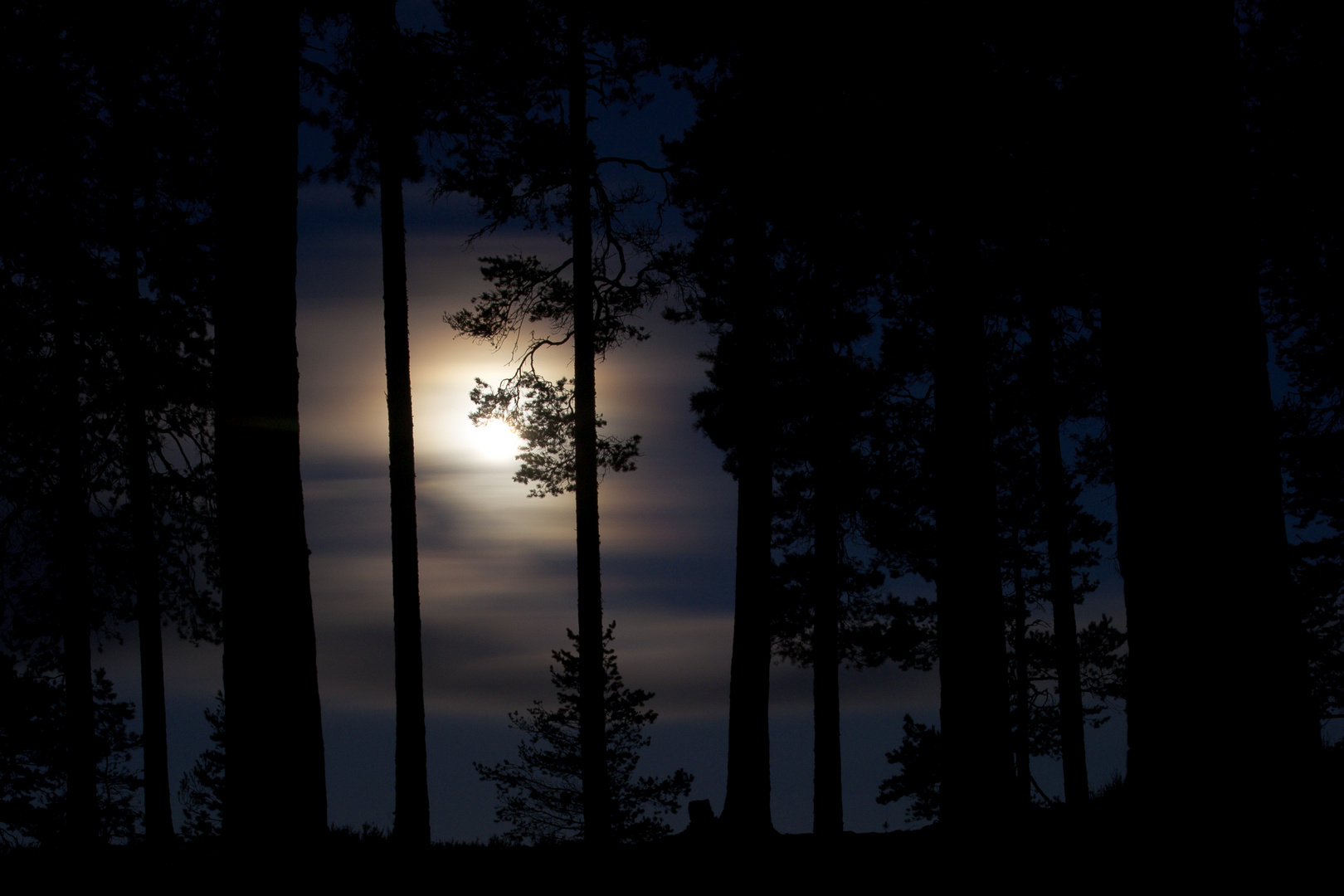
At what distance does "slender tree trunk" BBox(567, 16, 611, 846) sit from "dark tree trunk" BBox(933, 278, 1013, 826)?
493 centimetres

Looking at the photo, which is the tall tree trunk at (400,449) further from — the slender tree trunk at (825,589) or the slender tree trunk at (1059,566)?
the slender tree trunk at (1059,566)

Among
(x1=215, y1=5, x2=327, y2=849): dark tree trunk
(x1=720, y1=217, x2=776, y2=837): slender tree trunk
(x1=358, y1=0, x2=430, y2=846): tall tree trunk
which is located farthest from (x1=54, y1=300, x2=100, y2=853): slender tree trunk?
(x1=720, y1=217, x2=776, y2=837): slender tree trunk

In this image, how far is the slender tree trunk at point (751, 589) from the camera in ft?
40.2

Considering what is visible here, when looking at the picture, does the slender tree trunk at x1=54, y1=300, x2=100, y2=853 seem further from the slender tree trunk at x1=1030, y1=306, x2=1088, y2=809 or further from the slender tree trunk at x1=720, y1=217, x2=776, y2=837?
the slender tree trunk at x1=1030, y1=306, x2=1088, y2=809

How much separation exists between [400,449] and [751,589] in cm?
495

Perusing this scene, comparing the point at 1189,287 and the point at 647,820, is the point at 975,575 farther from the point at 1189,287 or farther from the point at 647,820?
the point at 647,820

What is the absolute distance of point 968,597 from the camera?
9.18 metres

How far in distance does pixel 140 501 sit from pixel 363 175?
5.74 metres

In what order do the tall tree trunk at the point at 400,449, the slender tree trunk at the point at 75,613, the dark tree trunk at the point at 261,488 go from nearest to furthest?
the dark tree trunk at the point at 261,488 → the tall tree trunk at the point at 400,449 → the slender tree trunk at the point at 75,613

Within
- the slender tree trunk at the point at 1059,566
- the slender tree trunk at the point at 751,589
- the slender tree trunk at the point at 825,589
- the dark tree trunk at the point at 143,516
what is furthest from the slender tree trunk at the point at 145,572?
the slender tree trunk at the point at 1059,566

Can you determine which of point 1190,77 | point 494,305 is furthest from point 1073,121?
point 494,305

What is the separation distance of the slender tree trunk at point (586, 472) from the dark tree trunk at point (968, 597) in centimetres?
493

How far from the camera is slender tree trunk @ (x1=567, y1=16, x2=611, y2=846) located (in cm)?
1309

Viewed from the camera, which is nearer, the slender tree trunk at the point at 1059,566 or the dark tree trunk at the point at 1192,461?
the dark tree trunk at the point at 1192,461
